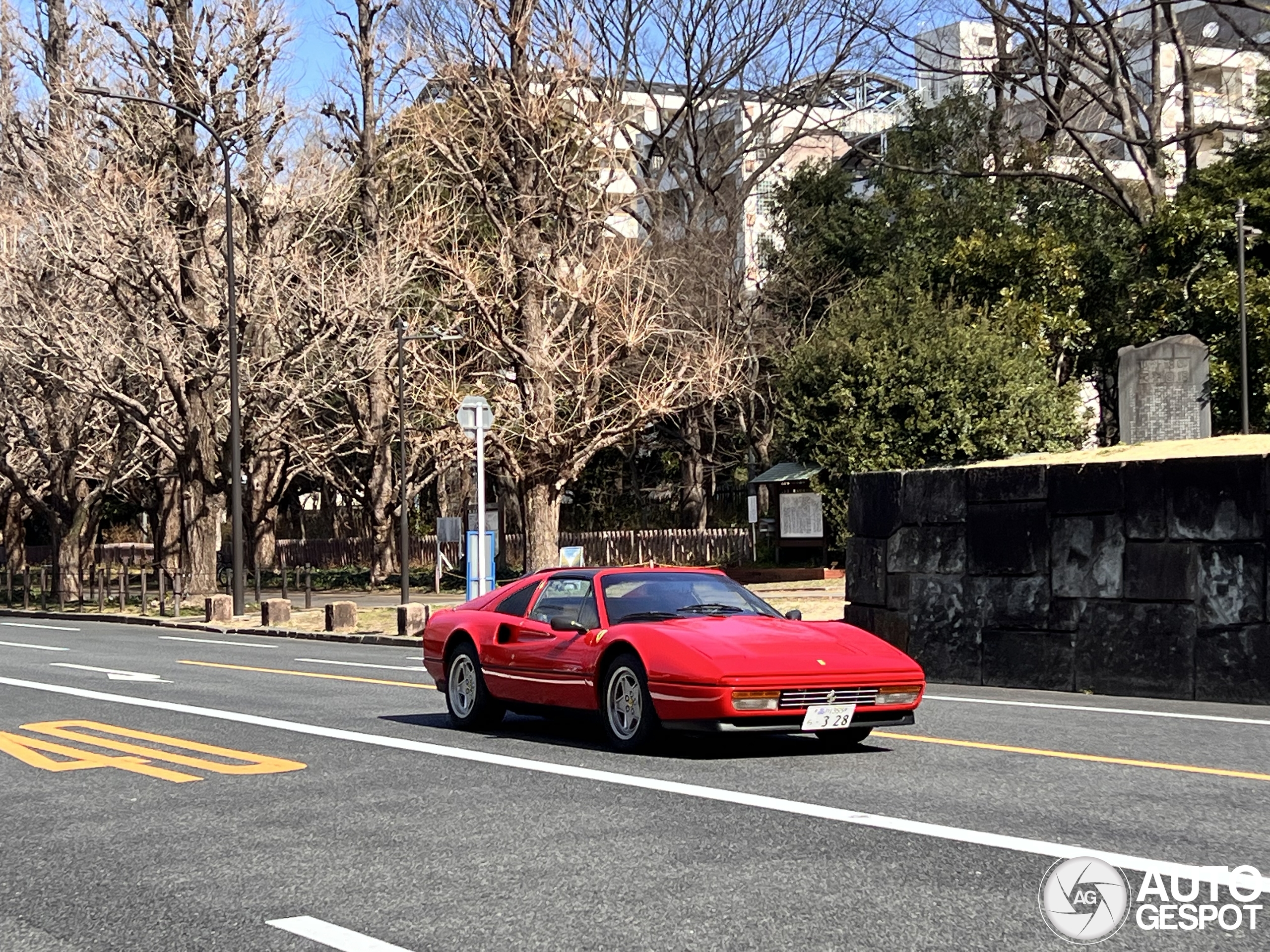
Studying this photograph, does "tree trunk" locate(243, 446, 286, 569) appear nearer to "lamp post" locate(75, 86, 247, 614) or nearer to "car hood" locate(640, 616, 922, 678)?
"lamp post" locate(75, 86, 247, 614)

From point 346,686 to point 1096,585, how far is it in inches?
305

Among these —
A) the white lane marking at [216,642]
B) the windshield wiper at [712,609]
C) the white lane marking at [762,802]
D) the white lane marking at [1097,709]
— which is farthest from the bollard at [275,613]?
the windshield wiper at [712,609]

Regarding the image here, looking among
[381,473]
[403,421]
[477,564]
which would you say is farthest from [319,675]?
[381,473]

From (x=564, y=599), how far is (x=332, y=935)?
6299 mm

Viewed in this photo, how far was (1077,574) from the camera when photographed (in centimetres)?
1628

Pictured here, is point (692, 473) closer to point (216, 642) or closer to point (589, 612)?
point (216, 642)

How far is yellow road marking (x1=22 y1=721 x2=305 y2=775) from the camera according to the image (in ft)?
34.3

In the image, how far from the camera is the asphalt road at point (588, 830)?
5.83 metres

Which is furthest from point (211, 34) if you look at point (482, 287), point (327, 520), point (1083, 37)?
point (327, 520)

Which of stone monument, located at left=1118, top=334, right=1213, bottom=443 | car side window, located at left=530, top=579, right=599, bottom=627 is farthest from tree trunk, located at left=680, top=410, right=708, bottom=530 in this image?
car side window, located at left=530, top=579, right=599, bottom=627

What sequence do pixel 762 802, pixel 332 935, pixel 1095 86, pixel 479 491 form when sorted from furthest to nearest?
pixel 1095 86, pixel 479 491, pixel 762 802, pixel 332 935

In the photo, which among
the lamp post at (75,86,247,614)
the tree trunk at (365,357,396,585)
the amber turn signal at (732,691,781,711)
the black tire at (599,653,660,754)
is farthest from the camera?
the tree trunk at (365,357,396,585)

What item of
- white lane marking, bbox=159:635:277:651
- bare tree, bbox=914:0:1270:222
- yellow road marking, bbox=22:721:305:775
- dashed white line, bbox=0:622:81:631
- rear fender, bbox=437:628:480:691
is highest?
bare tree, bbox=914:0:1270:222

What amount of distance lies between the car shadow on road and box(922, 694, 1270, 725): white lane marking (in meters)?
3.30
